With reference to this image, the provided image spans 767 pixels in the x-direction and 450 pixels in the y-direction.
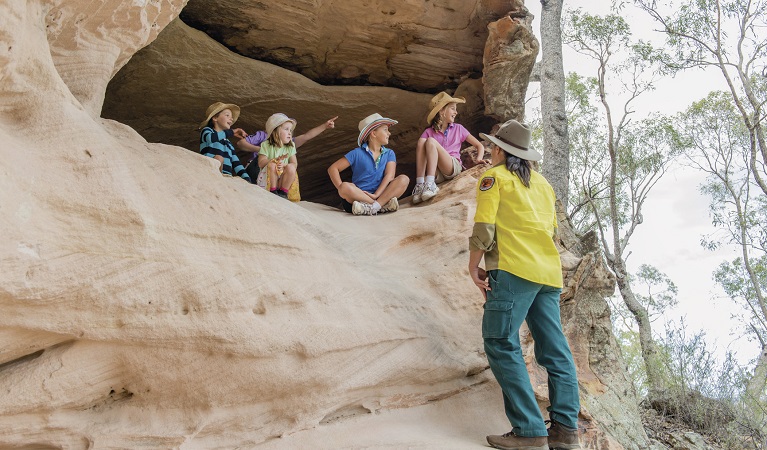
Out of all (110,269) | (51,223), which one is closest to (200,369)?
(110,269)

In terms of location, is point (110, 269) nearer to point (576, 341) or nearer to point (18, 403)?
point (18, 403)

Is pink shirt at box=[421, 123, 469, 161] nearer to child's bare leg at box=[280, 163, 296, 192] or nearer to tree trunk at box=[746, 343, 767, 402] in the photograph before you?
child's bare leg at box=[280, 163, 296, 192]

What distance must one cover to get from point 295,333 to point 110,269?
1168 mm

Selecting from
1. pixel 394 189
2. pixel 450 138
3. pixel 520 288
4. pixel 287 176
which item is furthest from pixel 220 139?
pixel 520 288

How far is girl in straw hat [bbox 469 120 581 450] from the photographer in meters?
4.16

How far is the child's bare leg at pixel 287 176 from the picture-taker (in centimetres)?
602

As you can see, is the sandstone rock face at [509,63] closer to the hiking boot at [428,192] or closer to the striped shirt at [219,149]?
the hiking boot at [428,192]

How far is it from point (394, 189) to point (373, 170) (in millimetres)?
268

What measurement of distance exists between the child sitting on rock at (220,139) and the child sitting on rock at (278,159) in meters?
0.22

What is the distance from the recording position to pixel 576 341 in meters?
6.61

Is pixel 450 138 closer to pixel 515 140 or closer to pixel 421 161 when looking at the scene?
pixel 421 161

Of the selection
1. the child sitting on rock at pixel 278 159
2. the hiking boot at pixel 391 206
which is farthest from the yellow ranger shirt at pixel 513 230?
the child sitting on rock at pixel 278 159

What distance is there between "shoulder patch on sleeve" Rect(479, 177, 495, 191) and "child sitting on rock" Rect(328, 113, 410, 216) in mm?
1939

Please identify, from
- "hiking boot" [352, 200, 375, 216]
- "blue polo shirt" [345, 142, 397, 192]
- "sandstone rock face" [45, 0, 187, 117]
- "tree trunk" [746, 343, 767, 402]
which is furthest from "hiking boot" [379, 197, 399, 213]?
"tree trunk" [746, 343, 767, 402]
